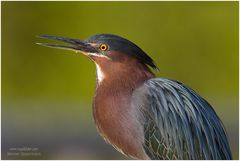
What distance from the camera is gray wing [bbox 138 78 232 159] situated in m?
4.77

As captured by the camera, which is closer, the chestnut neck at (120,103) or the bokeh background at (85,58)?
the chestnut neck at (120,103)

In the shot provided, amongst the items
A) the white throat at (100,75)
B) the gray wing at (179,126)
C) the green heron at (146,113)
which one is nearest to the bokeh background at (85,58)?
the white throat at (100,75)

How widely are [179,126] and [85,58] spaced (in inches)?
174

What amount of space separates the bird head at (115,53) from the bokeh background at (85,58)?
3.71m

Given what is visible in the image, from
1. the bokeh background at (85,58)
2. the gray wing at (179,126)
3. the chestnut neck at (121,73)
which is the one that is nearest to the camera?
the gray wing at (179,126)

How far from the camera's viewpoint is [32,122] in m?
8.45

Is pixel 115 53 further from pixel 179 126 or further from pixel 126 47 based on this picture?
pixel 179 126

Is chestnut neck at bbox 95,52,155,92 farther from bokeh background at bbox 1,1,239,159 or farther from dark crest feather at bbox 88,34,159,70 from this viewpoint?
bokeh background at bbox 1,1,239,159

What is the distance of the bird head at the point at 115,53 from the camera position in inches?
196

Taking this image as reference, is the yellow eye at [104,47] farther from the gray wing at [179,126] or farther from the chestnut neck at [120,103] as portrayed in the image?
the gray wing at [179,126]

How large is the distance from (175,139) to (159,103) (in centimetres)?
32

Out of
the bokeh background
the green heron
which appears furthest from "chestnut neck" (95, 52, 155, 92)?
the bokeh background

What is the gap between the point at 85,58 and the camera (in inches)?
358

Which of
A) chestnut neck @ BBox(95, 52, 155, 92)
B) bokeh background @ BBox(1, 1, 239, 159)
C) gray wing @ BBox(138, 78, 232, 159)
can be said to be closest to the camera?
gray wing @ BBox(138, 78, 232, 159)
